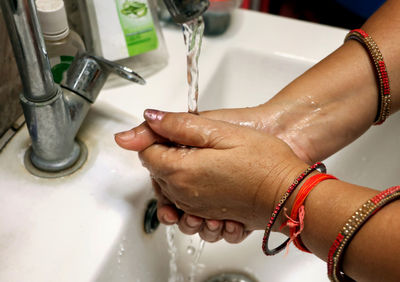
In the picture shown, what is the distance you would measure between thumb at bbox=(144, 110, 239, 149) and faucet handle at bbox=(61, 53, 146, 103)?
0.05 m

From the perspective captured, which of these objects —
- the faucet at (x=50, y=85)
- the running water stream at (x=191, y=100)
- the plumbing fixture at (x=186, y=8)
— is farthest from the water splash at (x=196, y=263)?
the plumbing fixture at (x=186, y=8)

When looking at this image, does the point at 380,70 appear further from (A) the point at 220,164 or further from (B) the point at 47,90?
(B) the point at 47,90

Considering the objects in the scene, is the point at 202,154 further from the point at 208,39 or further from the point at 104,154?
the point at 208,39

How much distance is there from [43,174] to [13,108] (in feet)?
0.31

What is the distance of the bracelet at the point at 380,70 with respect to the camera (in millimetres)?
499

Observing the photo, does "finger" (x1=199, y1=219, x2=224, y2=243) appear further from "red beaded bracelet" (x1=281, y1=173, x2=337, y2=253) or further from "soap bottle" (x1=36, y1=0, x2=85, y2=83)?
"soap bottle" (x1=36, y1=0, x2=85, y2=83)

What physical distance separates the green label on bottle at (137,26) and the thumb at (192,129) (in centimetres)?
15

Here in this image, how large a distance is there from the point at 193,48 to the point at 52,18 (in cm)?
13

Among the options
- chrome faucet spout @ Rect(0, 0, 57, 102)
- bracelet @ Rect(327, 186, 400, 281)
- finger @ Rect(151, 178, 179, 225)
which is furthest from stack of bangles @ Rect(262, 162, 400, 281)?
chrome faucet spout @ Rect(0, 0, 57, 102)

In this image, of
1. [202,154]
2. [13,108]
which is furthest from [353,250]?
[13,108]

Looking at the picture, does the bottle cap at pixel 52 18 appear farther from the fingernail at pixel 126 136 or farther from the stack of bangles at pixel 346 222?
the stack of bangles at pixel 346 222

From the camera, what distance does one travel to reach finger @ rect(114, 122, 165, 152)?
438 mm

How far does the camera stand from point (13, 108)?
0.49 m

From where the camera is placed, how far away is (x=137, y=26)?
546mm
